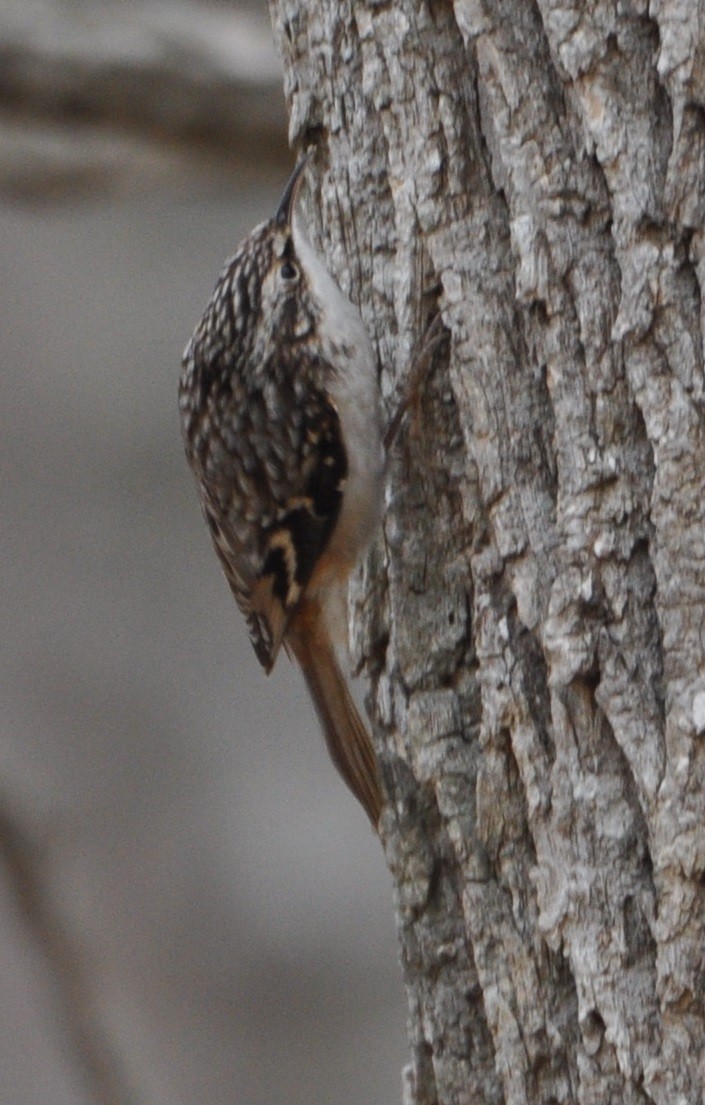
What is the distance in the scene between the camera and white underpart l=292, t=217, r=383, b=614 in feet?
7.80

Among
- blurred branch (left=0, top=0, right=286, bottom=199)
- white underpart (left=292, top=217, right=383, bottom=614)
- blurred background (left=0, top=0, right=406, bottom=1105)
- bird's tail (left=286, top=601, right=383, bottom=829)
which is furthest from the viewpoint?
blurred background (left=0, top=0, right=406, bottom=1105)

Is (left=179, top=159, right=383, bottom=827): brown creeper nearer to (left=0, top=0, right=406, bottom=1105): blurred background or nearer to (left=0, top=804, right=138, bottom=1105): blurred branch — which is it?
(left=0, top=804, right=138, bottom=1105): blurred branch

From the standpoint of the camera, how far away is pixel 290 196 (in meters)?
2.55

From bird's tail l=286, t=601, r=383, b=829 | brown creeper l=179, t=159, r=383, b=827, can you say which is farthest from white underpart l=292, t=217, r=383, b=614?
bird's tail l=286, t=601, r=383, b=829

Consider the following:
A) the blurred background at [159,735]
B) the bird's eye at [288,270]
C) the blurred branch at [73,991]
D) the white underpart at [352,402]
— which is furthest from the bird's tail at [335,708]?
the blurred background at [159,735]

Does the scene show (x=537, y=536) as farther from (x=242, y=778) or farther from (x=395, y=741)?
(x=242, y=778)

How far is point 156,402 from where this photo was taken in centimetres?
585

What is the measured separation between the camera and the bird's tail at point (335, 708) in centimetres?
250

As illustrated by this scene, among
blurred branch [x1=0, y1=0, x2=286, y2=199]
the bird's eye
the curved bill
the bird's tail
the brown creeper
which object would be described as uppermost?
blurred branch [x1=0, y1=0, x2=286, y2=199]

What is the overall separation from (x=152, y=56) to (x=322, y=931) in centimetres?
308

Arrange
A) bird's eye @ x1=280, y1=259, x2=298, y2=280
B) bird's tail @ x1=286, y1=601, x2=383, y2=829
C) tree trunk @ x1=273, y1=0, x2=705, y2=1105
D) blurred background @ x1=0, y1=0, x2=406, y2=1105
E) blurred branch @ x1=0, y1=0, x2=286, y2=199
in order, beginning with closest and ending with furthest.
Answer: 1. tree trunk @ x1=273, y1=0, x2=705, y2=1105
2. bird's tail @ x1=286, y1=601, x2=383, y2=829
3. bird's eye @ x1=280, y1=259, x2=298, y2=280
4. blurred branch @ x1=0, y1=0, x2=286, y2=199
5. blurred background @ x1=0, y1=0, x2=406, y2=1105

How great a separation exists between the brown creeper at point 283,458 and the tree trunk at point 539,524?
0.28 meters

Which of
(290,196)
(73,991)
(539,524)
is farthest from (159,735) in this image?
(539,524)

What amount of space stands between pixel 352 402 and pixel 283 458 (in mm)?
231
